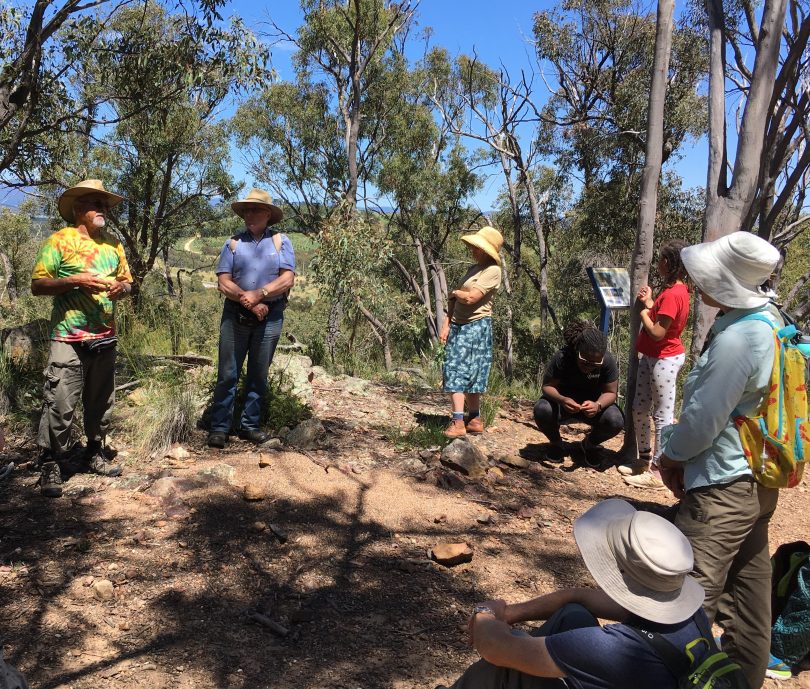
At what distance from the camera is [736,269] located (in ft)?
7.09

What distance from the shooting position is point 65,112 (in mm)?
6801

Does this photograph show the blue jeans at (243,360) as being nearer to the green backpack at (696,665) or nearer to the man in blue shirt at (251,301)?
the man in blue shirt at (251,301)

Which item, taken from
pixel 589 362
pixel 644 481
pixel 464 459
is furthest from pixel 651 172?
pixel 464 459

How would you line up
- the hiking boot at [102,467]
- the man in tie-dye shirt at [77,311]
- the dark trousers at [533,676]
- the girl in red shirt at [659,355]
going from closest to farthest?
the dark trousers at [533,676] < the man in tie-dye shirt at [77,311] < the hiking boot at [102,467] < the girl in red shirt at [659,355]

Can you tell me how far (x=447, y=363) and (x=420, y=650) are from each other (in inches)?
107

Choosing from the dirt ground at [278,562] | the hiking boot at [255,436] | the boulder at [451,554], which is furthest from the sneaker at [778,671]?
the hiking boot at [255,436]

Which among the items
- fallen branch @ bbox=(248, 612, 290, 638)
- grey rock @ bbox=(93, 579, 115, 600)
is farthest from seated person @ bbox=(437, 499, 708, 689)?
grey rock @ bbox=(93, 579, 115, 600)

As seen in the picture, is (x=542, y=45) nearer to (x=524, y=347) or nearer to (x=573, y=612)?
(x=524, y=347)

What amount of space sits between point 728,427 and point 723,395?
0.14 metres

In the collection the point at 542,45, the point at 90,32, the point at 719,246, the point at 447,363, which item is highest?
the point at 542,45

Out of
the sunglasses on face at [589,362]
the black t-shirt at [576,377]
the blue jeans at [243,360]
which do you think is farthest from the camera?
the black t-shirt at [576,377]

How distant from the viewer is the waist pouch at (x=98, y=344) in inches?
149

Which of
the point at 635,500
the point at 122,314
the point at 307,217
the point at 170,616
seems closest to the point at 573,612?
the point at 170,616

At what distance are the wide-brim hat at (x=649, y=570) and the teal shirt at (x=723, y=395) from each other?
2.09 ft
